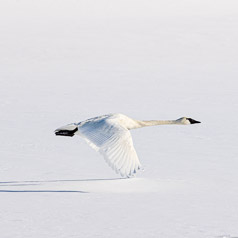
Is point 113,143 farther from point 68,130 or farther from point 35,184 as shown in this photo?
point 35,184

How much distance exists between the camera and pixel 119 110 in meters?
14.8

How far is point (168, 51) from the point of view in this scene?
22.3m

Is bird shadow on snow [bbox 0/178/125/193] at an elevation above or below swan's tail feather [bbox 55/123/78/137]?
below

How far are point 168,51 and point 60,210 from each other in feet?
48.3

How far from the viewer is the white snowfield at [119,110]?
309 inches

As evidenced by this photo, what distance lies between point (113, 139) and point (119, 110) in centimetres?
681

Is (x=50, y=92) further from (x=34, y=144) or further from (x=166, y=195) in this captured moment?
(x=166, y=195)

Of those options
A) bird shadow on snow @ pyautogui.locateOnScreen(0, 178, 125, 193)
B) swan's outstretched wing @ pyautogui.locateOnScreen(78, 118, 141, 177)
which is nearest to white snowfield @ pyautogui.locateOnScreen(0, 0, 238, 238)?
bird shadow on snow @ pyautogui.locateOnScreen(0, 178, 125, 193)

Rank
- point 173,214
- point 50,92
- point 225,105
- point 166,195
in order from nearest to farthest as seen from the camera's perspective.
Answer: point 173,214 → point 166,195 → point 225,105 → point 50,92

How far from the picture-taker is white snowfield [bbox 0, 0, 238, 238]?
309 inches

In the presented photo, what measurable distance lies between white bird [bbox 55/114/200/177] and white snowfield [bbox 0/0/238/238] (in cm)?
56

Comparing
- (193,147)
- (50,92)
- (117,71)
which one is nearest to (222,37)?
(117,71)

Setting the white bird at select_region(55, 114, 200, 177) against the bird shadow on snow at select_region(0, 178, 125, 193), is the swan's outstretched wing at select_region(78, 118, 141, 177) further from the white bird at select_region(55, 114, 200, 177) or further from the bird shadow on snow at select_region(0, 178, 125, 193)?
the bird shadow on snow at select_region(0, 178, 125, 193)

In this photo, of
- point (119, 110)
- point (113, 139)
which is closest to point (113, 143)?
point (113, 139)
